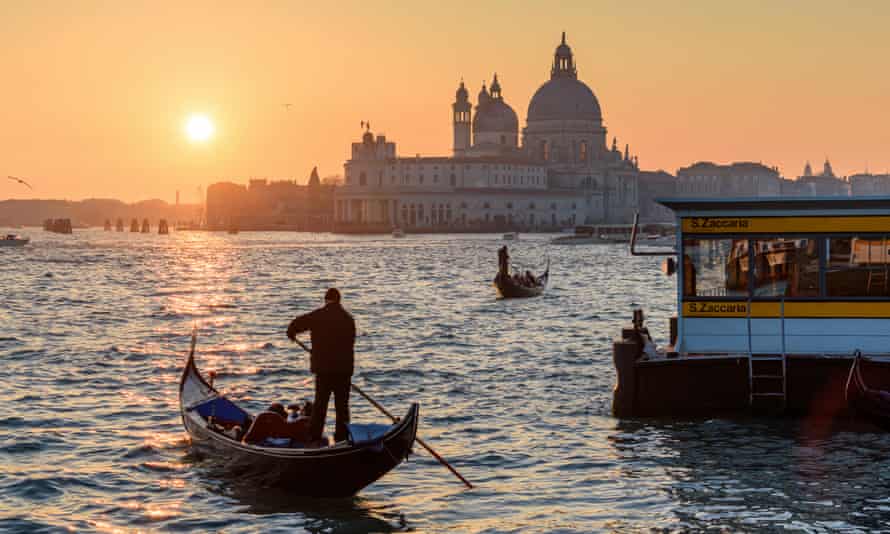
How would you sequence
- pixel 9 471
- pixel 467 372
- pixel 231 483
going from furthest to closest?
pixel 467 372, pixel 9 471, pixel 231 483

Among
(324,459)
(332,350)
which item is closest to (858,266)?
(332,350)

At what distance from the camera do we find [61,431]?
1916 cm

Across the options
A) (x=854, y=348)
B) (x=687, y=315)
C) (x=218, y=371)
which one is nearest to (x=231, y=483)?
(x=687, y=315)

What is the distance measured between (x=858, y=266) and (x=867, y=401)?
6.89ft

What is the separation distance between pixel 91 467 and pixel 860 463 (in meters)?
8.67

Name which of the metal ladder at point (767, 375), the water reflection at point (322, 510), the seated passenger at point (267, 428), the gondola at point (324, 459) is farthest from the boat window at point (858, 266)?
the seated passenger at point (267, 428)

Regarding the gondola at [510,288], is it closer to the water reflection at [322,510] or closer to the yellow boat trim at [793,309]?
the yellow boat trim at [793,309]

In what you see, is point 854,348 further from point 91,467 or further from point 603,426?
point 91,467

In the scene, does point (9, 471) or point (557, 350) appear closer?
point (9, 471)

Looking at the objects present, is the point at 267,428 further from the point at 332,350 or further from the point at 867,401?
the point at 867,401

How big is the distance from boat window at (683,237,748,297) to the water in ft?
5.54

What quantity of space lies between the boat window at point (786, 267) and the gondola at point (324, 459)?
6116mm

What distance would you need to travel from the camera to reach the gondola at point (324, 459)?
1373cm

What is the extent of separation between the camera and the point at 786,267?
1822cm
